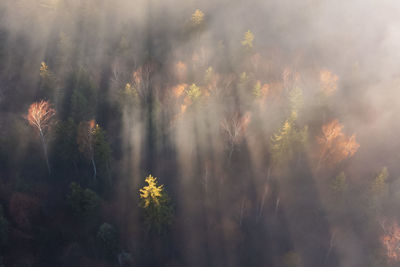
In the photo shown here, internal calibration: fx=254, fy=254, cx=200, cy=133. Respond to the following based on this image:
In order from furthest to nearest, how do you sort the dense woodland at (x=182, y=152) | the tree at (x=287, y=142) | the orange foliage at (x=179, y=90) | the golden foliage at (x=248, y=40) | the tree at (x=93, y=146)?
the golden foliage at (x=248, y=40)
the orange foliage at (x=179, y=90)
the tree at (x=287, y=142)
the tree at (x=93, y=146)
the dense woodland at (x=182, y=152)

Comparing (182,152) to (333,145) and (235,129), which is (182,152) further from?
(333,145)

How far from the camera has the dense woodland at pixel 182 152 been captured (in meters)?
33.8

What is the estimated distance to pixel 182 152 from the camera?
45.0 metres

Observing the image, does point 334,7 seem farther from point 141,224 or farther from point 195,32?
point 141,224

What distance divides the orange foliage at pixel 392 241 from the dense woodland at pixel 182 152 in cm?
17

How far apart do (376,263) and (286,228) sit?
471 inches

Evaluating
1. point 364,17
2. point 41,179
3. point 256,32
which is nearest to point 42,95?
point 41,179

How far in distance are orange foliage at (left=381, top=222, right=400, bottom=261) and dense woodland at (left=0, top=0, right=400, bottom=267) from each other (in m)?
0.17

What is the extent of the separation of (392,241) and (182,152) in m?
33.3

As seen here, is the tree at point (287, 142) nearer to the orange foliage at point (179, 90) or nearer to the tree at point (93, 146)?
the orange foliage at point (179, 90)

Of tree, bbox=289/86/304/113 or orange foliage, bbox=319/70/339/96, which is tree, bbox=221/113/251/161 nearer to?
tree, bbox=289/86/304/113

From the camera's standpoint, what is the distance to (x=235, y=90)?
49.5 metres

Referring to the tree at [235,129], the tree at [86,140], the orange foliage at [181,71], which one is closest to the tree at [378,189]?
the tree at [235,129]

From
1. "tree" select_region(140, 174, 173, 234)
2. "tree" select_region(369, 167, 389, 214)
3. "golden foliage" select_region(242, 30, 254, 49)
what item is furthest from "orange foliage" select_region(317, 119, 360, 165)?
"tree" select_region(140, 174, 173, 234)
